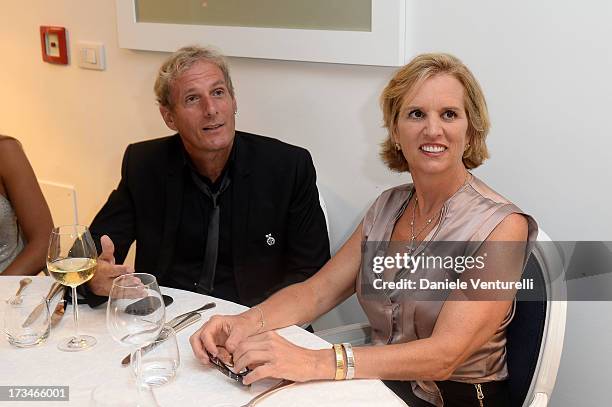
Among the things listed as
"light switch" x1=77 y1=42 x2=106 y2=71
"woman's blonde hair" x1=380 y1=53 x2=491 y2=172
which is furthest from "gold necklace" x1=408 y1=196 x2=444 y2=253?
"light switch" x1=77 y1=42 x2=106 y2=71

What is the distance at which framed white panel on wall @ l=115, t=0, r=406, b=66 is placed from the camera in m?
2.30

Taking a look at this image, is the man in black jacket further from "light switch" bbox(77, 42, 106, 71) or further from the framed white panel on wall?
"light switch" bbox(77, 42, 106, 71)

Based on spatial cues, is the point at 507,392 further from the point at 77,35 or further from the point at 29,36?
the point at 29,36

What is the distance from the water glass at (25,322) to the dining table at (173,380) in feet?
0.06

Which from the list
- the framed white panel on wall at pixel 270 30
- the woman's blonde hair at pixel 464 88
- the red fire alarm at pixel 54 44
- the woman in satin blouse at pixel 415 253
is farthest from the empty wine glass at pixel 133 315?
the red fire alarm at pixel 54 44

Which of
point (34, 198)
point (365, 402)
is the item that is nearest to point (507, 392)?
point (365, 402)

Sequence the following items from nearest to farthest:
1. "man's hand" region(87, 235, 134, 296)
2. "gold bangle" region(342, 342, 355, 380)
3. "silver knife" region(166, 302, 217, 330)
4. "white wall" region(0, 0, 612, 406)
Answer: "gold bangle" region(342, 342, 355, 380) → "silver knife" region(166, 302, 217, 330) → "man's hand" region(87, 235, 134, 296) → "white wall" region(0, 0, 612, 406)

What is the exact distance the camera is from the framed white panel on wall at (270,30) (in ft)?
7.54

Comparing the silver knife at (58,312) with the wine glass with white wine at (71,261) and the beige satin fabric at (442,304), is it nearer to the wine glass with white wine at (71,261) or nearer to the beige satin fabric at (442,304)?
the wine glass with white wine at (71,261)

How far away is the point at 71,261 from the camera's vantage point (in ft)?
5.12

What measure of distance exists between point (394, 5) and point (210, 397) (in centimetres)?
139

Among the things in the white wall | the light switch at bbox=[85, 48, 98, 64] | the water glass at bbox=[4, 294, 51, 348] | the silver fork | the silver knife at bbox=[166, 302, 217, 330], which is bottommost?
the silver fork

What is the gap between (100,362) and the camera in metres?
1.46

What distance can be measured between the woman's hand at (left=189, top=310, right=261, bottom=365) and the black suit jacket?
0.66 metres
